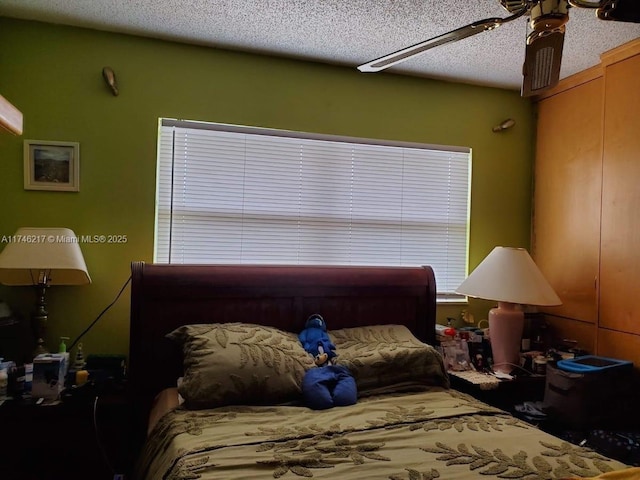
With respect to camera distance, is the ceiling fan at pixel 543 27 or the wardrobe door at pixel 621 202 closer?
the ceiling fan at pixel 543 27

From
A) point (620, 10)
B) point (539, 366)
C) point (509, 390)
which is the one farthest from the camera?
point (539, 366)

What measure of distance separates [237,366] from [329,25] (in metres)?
1.81

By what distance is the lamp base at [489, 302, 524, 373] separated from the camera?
114 inches

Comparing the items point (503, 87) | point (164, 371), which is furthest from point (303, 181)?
point (503, 87)

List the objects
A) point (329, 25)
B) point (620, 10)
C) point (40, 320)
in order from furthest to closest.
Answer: point (329, 25) → point (40, 320) → point (620, 10)

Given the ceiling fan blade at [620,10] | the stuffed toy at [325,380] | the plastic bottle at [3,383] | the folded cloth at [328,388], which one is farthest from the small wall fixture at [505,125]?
the plastic bottle at [3,383]

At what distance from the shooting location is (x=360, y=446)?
1.71 meters

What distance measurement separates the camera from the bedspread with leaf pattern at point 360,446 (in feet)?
5.02

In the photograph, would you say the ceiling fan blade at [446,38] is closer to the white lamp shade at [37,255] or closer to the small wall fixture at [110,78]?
the small wall fixture at [110,78]

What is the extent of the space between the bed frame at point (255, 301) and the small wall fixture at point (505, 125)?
49.2 inches

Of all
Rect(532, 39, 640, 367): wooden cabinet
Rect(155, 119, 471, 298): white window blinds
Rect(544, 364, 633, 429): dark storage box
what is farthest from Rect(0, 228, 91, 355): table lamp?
Rect(532, 39, 640, 367): wooden cabinet

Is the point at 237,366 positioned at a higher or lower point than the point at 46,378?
higher

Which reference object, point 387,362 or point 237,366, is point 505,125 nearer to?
point 387,362

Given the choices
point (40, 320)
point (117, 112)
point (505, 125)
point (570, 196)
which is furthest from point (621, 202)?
point (40, 320)
